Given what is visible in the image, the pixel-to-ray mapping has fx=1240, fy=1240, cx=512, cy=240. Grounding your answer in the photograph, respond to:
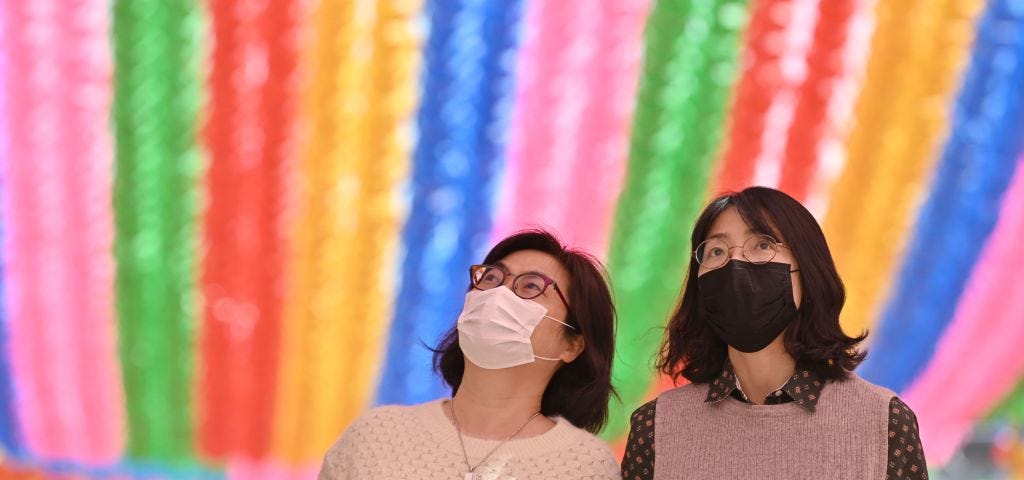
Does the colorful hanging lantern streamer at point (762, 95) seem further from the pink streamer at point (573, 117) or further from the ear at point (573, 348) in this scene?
the ear at point (573, 348)

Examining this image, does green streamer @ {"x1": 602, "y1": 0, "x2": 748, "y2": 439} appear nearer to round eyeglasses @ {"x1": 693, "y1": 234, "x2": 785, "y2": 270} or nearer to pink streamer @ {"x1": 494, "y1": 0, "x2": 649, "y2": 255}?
pink streamer @ {"x1": 494, "y1": 0, "x2": 649, "y2": 255}

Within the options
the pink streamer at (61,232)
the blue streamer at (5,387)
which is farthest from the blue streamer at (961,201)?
the blue streamer at (5,387)

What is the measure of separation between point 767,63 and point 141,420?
233cm

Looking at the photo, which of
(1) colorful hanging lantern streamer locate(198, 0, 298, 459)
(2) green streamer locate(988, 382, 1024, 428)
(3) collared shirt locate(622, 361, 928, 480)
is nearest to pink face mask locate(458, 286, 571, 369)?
(3) collared shirt locate(622, 361, 928, 480)

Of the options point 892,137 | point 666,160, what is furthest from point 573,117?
point 892,137

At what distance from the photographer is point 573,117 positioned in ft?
12.8

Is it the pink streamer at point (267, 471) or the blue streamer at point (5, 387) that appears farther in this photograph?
the pink streamer at point (267, 471)

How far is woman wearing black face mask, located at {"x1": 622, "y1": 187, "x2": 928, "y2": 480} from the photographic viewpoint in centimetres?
200

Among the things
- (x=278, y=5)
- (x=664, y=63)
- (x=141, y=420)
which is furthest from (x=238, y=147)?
(x=664, y=63)

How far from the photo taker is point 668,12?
3.79 m

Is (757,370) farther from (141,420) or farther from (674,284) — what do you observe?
(141,420)

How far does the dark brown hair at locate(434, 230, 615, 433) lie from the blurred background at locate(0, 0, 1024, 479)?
1357 mm

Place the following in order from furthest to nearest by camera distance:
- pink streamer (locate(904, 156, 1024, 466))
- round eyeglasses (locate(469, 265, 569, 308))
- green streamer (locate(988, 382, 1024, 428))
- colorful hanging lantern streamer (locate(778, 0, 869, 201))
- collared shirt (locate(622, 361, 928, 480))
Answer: green streamer (locate(988, 382, 1024, 428)) < pink streamer (locate(904, 156, 1024, 466)) < colorful hanging lantern streamer (locate(778, 0, 869, 201)) < round eyeglasses (locate(469, 265, 569, 308)) < collared shirt (locate(622, 361, 928, 480))

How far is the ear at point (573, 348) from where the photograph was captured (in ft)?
8.21
